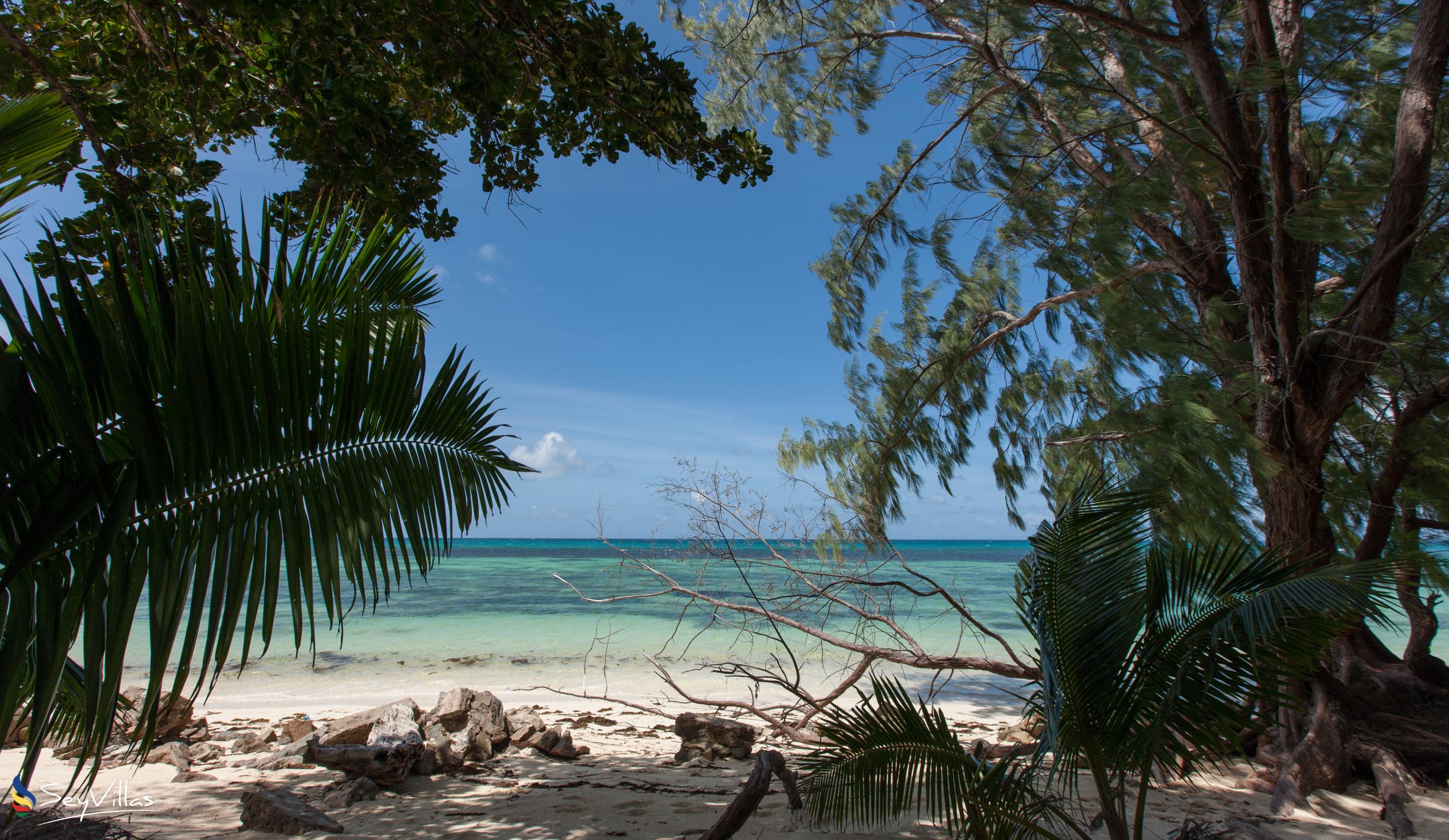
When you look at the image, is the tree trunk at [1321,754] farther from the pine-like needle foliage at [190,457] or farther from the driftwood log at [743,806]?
the pine-like needle foliage at [190,457]

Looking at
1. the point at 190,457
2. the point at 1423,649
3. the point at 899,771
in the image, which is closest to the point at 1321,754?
the point at 1423,649

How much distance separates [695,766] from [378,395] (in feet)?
12.6

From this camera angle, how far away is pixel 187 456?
126 centimetres

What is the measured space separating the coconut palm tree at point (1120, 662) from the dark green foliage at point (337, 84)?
6.98ft

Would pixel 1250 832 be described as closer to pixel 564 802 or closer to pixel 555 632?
pixel 564 802

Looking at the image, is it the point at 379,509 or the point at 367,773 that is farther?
the point at 367,773

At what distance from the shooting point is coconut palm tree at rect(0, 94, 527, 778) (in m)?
1.16

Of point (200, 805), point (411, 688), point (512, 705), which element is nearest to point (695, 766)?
point (200, 805)

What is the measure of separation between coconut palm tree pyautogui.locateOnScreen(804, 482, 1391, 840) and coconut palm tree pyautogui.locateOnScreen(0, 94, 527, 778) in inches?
72.7

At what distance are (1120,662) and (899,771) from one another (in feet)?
2.71

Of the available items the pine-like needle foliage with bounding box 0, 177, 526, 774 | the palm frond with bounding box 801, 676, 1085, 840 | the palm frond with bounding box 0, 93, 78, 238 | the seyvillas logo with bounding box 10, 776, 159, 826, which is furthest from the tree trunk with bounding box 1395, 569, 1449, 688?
the seyvillas logo with bounding box 10, 776, 159, 826

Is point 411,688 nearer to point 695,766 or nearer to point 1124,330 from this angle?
point 695,766

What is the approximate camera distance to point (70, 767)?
442cm

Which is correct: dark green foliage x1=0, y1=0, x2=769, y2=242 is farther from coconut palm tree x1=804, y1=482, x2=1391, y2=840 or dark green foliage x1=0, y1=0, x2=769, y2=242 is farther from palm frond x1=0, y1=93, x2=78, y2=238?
coconut palm tree x1=804, y1=482, x2=1391, y2=840
